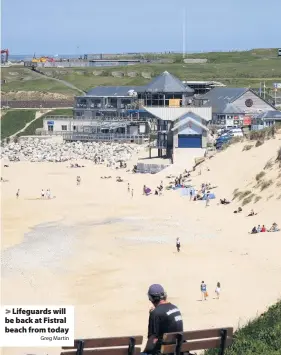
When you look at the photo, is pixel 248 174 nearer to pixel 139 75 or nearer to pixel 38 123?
pixel 38 123

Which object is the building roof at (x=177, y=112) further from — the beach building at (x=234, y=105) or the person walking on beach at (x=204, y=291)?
the person walking on beach at (x=204, y=291)

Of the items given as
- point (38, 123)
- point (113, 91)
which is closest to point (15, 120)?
point (38, 123)

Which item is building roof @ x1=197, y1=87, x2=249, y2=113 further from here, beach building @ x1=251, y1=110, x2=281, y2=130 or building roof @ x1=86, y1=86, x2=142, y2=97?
beach building @ x1=251, y1=110, x2=281, y2=130

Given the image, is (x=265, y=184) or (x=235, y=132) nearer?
(x=265, y=184)

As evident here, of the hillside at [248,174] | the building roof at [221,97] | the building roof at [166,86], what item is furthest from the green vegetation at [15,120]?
the hillside at [248,174]

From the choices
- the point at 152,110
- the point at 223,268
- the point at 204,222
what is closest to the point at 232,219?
the point at 204,222

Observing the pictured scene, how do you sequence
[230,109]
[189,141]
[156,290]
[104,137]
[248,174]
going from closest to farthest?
[156,290], [248,174], [189,141], [230,109], [104,137]

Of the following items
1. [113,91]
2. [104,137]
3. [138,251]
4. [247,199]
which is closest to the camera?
[138,251]

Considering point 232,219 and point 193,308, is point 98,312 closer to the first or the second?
point 193,308
